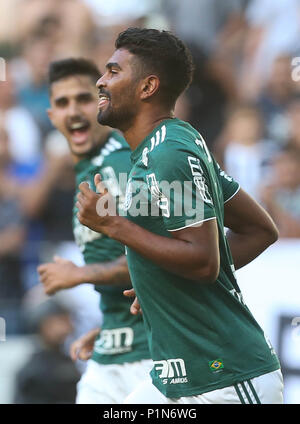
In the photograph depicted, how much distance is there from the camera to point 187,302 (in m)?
3.24

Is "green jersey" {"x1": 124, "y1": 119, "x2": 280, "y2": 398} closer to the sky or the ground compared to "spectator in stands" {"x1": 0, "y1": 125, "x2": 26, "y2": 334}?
closer to the ground

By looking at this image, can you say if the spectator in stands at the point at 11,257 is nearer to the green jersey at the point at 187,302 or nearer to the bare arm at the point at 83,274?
the bare arm at the point at 83,274

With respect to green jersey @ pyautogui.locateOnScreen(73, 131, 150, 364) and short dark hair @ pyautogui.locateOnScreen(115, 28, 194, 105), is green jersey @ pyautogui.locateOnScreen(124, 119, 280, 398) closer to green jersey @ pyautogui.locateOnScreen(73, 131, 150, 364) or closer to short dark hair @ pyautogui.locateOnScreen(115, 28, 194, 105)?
short dark hair @ pyautogui.locateOnScreen(115, 28, 194, 105)

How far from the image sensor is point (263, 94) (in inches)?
305

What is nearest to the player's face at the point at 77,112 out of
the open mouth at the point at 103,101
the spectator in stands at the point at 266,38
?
the open mouth at the point at 103,101

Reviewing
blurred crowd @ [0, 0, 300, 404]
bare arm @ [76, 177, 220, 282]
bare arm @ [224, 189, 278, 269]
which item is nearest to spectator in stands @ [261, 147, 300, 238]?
blurred crowd @ [0, 0, 300, 404]

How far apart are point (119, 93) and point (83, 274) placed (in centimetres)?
136

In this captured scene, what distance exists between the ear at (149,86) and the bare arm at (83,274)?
1.28 metres

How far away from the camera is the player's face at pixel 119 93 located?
3.47 metres

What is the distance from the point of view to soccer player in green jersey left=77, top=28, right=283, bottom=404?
3064mm

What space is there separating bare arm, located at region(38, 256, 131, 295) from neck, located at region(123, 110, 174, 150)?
1.15 meters

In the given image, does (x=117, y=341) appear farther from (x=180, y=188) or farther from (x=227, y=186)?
(x=180, y=188)

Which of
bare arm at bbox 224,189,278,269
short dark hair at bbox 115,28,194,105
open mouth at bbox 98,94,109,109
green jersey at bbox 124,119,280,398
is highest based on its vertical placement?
short dark hair at bbox 115,28,194,105
